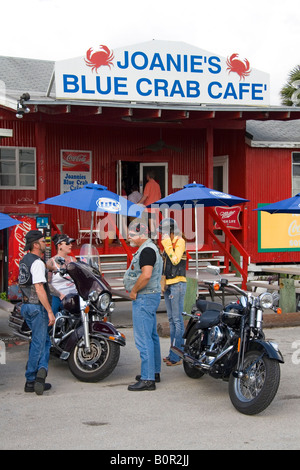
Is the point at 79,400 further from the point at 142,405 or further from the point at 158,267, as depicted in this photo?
the point at 158,267

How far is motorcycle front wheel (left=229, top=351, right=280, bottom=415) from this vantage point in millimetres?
5922

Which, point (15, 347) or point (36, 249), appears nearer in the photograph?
point (36, 249)

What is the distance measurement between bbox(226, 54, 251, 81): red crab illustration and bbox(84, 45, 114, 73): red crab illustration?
2.99 m

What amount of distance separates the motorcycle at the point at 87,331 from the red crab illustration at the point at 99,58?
7.63 metres

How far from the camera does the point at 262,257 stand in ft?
55.2

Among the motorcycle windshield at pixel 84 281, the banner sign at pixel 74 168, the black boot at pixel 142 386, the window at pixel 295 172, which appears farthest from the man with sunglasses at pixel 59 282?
the window at pixel 295 172

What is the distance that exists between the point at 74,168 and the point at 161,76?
3.55m

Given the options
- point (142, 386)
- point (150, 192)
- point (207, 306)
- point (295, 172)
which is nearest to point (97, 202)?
point (207, 306)

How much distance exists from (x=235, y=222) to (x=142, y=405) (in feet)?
34.0

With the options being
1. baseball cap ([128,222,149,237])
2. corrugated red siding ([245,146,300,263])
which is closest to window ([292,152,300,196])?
corrugated red siding ([245,146,300,263])

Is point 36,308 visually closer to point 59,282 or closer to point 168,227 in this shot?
point 59,282

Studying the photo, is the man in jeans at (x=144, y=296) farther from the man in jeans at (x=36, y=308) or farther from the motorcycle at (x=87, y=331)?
the man in jeans at (x=36, y=308)

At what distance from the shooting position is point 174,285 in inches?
331

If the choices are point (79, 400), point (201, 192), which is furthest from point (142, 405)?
point (201, 192)
